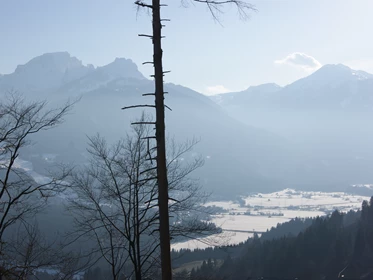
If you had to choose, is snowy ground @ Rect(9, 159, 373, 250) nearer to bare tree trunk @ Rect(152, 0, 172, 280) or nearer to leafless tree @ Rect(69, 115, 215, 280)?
leafless tree @ Rect(69, 115, 215, 280)

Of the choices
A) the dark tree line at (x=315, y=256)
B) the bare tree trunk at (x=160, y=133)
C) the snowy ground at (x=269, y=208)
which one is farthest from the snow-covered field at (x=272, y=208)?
the bare tree trunk at (x=160, y=133)

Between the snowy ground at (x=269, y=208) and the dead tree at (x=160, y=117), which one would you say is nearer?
the dead tree at (x=160, y=117)

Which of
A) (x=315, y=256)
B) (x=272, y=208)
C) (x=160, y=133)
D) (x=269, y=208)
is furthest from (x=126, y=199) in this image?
(x=272, y=208)

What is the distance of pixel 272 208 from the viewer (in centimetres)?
13200

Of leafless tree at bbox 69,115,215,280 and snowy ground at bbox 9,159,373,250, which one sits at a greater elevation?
leafless tree at bbox 69,115,215,280

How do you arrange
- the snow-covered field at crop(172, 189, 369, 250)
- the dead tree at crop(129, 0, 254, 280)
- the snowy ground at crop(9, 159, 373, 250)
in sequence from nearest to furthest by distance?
the dead tree at crop(129, 0, 254, 280) < the snow-covered field at crop(172, 189, 369, 250) < the snowy ground at crop(9, 159, 373, 250)

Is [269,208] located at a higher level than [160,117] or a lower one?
lower

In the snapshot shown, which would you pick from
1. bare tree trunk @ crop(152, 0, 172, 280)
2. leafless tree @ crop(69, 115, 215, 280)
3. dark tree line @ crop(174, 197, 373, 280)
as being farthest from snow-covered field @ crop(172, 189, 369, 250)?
bare tree trunk @ crop(152, 0, 172, 280)

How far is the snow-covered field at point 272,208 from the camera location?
9220cm

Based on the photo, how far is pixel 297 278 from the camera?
47688 millimetres

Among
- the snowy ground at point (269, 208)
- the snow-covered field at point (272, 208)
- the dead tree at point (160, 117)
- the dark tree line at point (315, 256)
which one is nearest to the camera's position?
the dead tree at point (160, 117)

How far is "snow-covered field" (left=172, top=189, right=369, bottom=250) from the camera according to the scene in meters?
92.2

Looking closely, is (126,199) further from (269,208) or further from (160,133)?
(269,208)

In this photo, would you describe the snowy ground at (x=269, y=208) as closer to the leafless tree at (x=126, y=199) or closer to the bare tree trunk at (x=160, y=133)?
the leafless tree at (x=126, y=199)
